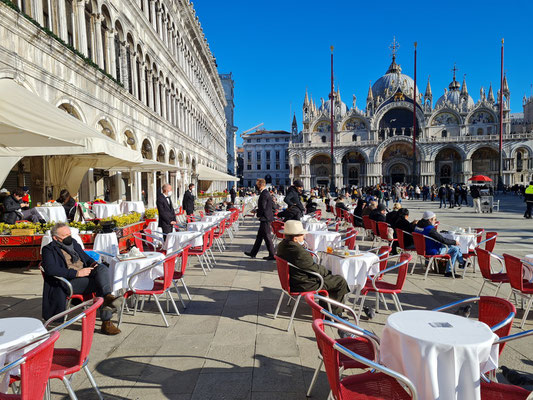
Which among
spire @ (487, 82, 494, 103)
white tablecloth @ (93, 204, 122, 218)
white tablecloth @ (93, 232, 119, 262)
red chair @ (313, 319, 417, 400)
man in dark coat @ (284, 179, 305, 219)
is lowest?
red chair @ (313, 319, 417, 400)

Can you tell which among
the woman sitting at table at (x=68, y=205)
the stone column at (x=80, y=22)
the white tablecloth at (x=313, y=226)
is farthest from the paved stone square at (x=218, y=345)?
the stone column at (x=80, y=22)

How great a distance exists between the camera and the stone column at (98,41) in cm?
1287

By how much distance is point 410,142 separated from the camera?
59.9 metres

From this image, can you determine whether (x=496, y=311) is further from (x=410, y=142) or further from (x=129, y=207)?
(x=410, y=142)

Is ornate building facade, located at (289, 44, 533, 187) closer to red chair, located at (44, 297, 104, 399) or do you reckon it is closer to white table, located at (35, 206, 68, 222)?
white table, located at (35, 206, 68, 222)

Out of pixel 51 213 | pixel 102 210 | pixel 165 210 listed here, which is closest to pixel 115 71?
pixel 102 210

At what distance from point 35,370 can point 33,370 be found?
22 mm

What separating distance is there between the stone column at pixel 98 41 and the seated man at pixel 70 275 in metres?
11.1

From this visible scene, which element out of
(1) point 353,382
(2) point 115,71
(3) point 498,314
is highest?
(2) point 115,71

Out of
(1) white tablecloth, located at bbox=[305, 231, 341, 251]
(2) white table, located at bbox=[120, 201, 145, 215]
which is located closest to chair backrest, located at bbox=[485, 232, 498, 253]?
(1) white tablecloth, located at bbox=[305, 231, 341, 251]

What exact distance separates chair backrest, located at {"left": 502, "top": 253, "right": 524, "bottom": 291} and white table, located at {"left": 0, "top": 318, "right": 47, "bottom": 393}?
17.0 feet

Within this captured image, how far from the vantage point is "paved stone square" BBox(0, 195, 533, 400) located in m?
3.11

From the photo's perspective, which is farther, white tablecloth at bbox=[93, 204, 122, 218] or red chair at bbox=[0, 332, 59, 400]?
white tablecloth at bbox=[93, 204, 122, 218]

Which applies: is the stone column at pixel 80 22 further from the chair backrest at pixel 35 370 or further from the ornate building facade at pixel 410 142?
the ornate building facade at pixel 410 142
